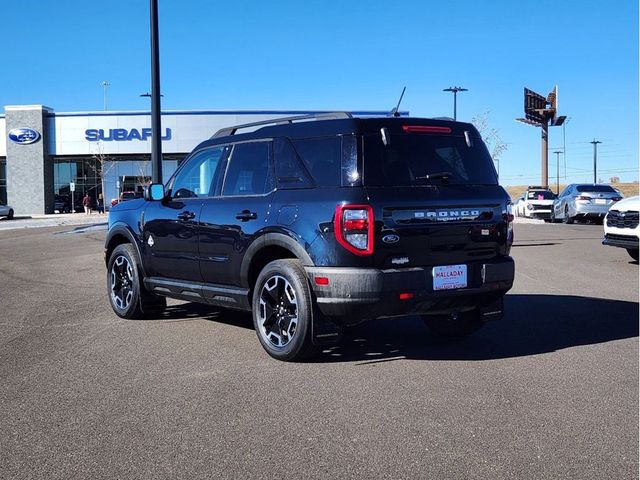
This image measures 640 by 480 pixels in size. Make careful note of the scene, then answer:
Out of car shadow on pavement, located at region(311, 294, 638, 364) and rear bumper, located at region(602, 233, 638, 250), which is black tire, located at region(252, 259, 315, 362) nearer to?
car shadow on pavement, located at region(311, 294, 638, 364)

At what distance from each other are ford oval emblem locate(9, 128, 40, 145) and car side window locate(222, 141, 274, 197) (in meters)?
52.4

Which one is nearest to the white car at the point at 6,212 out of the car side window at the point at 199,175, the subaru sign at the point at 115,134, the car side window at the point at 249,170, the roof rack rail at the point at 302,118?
the subaru sign at the point at 115,134

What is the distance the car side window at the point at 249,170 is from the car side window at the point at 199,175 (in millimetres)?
231

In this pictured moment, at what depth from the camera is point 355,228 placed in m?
5.18

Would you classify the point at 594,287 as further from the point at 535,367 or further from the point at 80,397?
the point at 80,397

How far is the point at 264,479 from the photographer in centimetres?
337

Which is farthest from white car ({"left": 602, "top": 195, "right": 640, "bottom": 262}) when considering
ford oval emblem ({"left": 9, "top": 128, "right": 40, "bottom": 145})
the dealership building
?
ford oval emblem ({"left": 9, "top": 128, "right": 40, "bottom": 145})

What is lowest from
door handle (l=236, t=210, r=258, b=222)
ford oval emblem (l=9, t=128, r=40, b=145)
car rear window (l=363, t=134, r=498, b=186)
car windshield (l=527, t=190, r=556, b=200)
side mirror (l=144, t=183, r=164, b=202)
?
door handle (l=236, t=210, r=258, b=222)

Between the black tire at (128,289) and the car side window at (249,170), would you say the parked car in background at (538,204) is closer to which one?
the black tire at (128,289)

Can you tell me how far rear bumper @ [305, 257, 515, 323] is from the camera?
519 centimetres

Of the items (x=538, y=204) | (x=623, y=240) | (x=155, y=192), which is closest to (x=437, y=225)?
(x=155, y=192)

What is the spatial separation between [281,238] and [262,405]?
5.05ft

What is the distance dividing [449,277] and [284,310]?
1.38 m

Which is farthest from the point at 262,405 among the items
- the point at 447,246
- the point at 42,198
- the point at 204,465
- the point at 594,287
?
the point at 42,198
